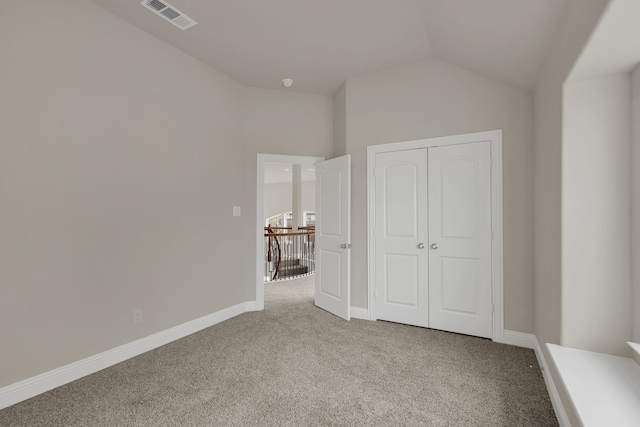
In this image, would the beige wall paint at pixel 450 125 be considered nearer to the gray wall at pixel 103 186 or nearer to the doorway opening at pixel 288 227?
the doorway opening at pixel 288 227

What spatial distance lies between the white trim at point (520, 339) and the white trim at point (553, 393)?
0.20m

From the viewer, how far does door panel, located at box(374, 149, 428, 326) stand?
3387mm

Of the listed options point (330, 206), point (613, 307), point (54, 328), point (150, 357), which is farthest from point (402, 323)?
point (54, 328)

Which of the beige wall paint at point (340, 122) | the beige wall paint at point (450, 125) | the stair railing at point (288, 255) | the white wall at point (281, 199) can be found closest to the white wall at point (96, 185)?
the beige wall paint at point (340, 122)

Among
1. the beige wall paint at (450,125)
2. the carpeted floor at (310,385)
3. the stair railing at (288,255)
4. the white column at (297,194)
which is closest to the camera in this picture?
the carpeted floor at (310,385)

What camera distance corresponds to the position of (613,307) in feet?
5.70

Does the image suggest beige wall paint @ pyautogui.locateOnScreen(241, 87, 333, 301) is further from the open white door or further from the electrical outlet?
the electrical outlet

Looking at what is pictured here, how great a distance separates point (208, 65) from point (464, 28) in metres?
2.67

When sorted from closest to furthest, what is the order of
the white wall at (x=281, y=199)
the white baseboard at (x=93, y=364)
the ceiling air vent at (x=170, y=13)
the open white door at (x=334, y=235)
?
the white baseboard at (x=93, y=364) → the ceiling air vent at (x=170, y=13) → the open white door at (x=334, y=235) → the white wall at (x=281, y=199)

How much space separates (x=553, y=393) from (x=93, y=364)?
332cm

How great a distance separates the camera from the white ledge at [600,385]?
125 cm

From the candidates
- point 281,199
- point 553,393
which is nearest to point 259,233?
point 553,393

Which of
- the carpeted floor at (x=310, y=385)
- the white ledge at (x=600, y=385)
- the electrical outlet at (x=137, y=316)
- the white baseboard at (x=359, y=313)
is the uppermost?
the white ledge at (x=600, y=385)

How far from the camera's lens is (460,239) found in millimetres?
3178
